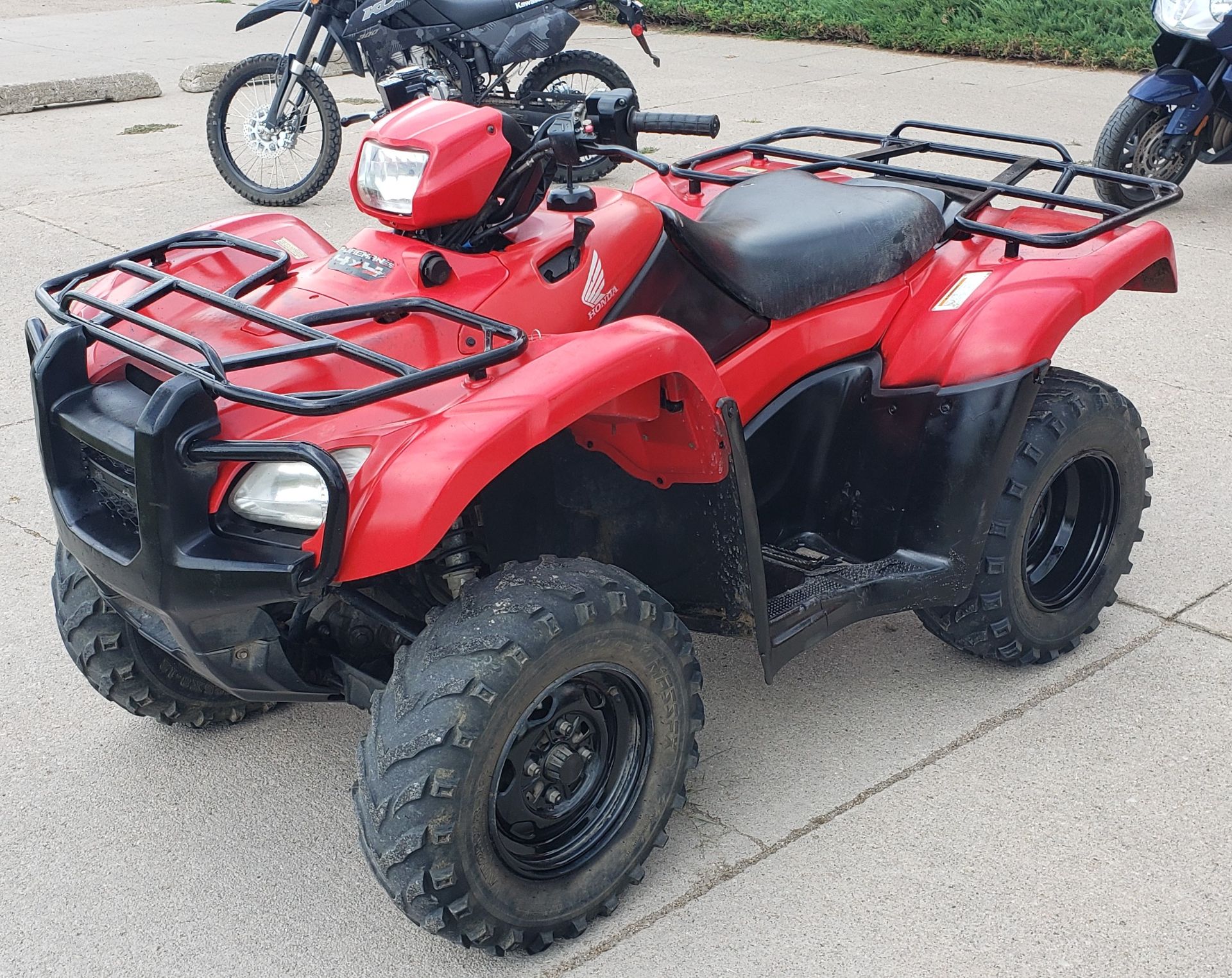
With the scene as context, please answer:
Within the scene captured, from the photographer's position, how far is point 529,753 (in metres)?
2.61

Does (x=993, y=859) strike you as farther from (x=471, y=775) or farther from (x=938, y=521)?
(x=471, y=775)

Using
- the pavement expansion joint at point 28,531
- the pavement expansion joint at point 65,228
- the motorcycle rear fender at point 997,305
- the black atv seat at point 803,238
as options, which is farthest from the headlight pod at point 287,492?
the pavement expansion joint at point 65,228

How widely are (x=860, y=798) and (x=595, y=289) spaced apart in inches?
49.3

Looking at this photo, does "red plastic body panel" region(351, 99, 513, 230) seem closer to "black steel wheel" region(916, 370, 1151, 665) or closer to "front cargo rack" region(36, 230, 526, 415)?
"front cargo rack" region(36, 230, 526, 415)

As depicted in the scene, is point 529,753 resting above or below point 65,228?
above

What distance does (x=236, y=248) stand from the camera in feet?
9.82

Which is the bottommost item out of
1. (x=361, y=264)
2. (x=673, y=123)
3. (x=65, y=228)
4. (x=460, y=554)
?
(x=65, y=228)

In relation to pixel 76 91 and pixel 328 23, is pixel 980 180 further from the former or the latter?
pixel 76 91

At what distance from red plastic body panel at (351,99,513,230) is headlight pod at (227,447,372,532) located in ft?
1.77

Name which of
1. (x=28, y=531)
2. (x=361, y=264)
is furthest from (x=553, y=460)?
(x=28, y=531)

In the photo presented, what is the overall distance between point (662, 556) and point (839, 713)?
74 centimetres

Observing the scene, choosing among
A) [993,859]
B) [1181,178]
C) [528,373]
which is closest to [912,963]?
[993,859]

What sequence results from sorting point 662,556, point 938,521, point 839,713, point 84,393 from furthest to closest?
→ point 839,713, point 938,521, point 662,556, point 84,393

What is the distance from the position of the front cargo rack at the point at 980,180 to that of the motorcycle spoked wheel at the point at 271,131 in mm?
4281
